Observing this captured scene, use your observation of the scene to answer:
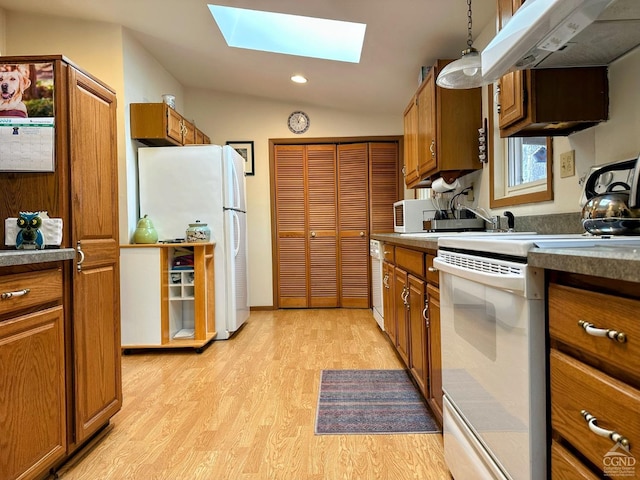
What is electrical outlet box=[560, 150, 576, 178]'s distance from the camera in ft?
5.82

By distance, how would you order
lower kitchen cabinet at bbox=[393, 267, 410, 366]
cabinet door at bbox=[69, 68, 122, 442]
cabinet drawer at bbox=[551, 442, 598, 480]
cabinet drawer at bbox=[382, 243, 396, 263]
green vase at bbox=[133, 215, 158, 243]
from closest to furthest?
1. cabinet drawer at bbox=[551, 442, 598, 480]
2. cabinet door at bbox=[69, 68, 122, 442]
3. lower kitchen cabinet at bbox=[393, 267, 410, 366]
4. cabinet drawer at bbox=[382, 243, 396, 263]
5. green vase at bbox=[133, 215, 158, 243]

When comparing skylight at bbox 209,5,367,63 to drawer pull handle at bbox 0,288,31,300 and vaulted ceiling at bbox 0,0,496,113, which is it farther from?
drawer pull handle at bbox 0,288,31,300

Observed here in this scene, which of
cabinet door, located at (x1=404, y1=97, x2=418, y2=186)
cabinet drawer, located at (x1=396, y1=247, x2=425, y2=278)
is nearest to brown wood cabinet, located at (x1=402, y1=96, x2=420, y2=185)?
cabinet door, located at (x1=404, y1=97, x2=418, y2=186)

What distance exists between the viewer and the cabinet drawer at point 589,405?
2.12 feet

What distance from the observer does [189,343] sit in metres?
3.29

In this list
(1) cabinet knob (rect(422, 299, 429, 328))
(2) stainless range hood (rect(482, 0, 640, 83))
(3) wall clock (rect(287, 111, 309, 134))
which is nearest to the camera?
(2) stainless range hood (rect(482, 0, 640, 83))

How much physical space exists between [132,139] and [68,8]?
1050 mm

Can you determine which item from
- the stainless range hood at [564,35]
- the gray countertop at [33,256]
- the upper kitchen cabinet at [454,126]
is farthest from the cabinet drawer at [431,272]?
the gray countertop at [33,256]

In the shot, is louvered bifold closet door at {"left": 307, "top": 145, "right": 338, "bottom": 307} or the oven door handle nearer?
the oven door handle

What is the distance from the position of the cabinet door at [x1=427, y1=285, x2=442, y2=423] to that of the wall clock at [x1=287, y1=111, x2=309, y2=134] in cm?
348

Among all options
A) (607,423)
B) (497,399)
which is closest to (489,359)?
(497,399)

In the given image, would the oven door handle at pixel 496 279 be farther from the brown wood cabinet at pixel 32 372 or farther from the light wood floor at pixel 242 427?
the brown wood cabinet at pixel 32 372

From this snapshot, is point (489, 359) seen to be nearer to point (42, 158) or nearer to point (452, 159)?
point (42, 158)

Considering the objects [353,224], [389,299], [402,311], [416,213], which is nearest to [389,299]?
[389,299]
